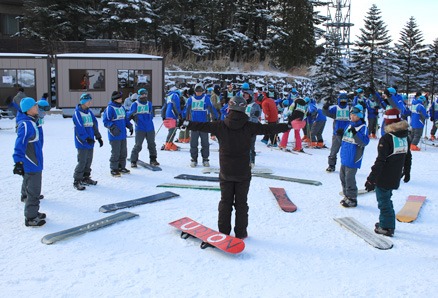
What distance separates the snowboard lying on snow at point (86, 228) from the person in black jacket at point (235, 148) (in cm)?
156

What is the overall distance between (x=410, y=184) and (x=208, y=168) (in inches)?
169

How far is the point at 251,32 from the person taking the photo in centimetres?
3288

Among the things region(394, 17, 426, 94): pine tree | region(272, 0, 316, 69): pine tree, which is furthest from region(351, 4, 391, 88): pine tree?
region(272, 0, 316, 69): pine tree

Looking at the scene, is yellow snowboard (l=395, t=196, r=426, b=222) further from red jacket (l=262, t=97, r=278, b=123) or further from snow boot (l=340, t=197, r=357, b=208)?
red jacket (l=262, t=97, r=278, b=123)

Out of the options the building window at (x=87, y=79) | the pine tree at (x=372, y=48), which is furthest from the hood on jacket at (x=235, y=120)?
the pine tree at (x=372, y=48)

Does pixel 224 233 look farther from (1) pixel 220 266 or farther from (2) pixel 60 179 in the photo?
(2) pixel 60 179

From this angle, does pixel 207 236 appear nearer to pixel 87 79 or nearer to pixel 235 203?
pixel 235 203

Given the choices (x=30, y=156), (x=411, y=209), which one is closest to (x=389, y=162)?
(x=411, y=209)

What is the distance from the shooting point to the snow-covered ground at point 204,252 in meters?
4.04

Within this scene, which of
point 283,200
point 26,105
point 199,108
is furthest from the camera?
point 199,108

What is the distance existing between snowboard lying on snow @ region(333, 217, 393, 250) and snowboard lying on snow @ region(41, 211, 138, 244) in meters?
3.01

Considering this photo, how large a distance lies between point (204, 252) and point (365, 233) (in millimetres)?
2208

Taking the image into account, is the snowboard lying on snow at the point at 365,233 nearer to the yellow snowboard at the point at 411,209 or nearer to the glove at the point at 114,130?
the yellow snowboard at the point at 411,209

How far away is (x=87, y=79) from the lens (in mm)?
20688
